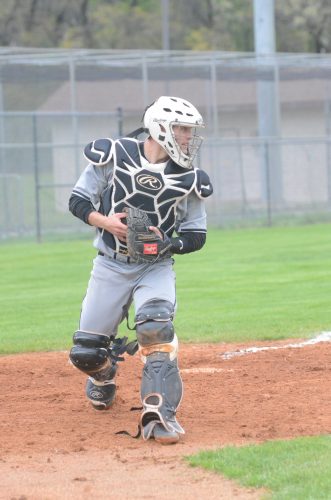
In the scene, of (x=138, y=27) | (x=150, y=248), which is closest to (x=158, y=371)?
(x=150, y=248)

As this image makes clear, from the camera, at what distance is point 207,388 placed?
25.3 feet

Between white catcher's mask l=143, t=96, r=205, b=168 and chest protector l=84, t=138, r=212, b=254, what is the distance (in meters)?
0.11

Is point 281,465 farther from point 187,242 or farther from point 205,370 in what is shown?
point 205,370

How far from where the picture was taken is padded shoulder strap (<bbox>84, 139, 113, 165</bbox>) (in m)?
6.58

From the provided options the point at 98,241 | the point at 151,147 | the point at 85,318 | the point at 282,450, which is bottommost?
the point at 282,450

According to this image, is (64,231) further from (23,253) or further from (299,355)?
(299,355)

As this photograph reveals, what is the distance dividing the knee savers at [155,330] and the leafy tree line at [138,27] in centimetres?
4619

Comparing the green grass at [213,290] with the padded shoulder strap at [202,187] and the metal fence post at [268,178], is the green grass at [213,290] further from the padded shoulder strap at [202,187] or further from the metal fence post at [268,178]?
the padded shoulder strap at [202,187]

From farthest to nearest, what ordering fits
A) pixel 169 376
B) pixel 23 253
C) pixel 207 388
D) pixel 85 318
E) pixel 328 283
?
pixel 23 253 → pixel 328 283 → pixel 207 388 → pixel 85 318 → pixel 169 376

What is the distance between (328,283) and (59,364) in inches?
246

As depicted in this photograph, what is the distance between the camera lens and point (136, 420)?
6.75 m

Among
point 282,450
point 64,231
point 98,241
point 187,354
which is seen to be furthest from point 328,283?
point 64,231

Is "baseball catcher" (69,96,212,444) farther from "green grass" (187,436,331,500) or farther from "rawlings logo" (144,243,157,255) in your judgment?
"green grass" (187,436,331,500)

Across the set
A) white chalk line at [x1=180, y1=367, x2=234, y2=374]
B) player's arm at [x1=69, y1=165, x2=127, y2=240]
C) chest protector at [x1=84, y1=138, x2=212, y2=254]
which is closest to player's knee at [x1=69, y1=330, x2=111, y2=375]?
chest protector at [x1=84, y1=138, x2=212, y2=254]
